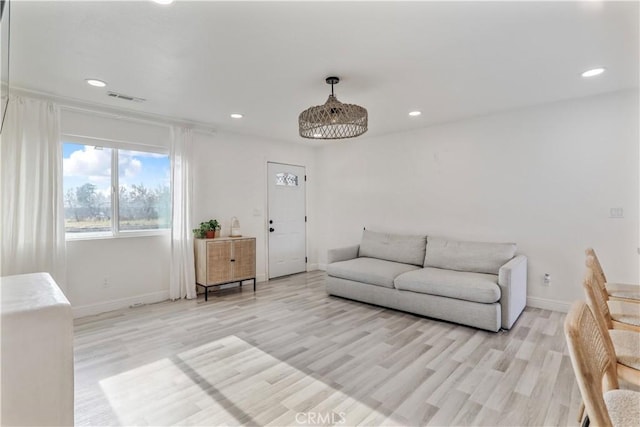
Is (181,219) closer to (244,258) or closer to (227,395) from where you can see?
(244,258)

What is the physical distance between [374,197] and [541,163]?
244cm

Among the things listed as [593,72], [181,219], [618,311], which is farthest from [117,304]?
[593,72]

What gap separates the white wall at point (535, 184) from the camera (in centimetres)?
338

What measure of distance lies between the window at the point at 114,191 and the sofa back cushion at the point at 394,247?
10.0 feet

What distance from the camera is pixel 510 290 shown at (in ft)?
→ 10.6

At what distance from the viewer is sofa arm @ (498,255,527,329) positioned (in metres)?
3.21

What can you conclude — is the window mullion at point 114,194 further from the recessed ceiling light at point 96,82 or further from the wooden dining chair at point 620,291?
the wooden dining chair at point 620,291

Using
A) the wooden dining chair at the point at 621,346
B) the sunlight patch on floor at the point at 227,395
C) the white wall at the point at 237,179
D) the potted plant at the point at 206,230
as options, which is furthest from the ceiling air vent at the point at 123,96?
the wooden dining chair at the point at 621,346

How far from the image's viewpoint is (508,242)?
402 centimetres

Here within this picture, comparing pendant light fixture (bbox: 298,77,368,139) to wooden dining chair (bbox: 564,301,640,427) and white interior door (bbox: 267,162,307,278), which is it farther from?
white interior door (bbox: 267,162,307,278)

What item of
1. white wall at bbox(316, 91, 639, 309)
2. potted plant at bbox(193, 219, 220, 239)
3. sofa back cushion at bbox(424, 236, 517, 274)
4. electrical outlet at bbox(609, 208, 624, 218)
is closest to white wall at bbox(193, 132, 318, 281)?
potted plant at bbox(193, 219, 220, 239)

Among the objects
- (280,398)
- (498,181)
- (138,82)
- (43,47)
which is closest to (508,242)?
(498,181)

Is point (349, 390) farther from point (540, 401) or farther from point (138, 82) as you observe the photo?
point (138, 82)

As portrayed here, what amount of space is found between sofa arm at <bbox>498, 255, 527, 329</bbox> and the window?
14.2 ft
